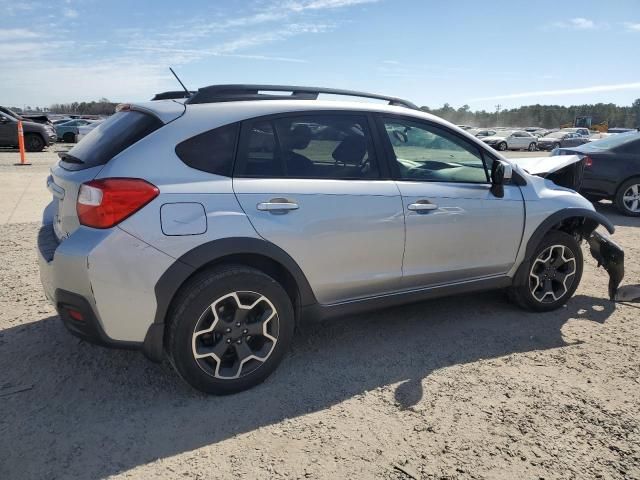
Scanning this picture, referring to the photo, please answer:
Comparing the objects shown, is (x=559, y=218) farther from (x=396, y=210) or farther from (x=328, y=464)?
(x=328, y=464)

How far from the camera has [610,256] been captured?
15.3 feet

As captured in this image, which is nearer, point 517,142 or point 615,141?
point 615,141

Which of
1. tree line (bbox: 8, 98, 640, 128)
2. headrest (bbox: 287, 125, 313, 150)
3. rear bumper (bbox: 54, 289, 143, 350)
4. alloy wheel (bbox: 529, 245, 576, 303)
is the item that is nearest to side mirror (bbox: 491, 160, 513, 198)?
alloy wheel (bbox: 529, 245, 576, 303)

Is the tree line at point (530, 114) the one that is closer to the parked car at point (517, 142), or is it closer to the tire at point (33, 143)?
the parked car at point (517, 142)

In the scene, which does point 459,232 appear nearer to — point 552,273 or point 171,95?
point 552,273

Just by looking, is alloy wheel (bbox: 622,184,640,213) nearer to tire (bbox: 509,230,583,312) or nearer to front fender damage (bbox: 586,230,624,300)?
front fender damage (bbox: 586,230,624,300)

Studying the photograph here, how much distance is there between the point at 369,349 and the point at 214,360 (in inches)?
47.4

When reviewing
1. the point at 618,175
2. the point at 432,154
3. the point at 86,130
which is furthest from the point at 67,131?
the point at 432,154

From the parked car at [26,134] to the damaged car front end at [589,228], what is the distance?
64.6 ft

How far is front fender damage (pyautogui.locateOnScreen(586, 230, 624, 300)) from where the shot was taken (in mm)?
4613

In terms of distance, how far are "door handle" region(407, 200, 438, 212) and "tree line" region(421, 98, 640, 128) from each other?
9263 centimetres

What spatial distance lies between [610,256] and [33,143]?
67.8 feet

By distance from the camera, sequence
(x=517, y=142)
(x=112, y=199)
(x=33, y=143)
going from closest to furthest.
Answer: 1. (x=112, y=199)
2. (x=33, y=143)
3. (x=517, y=142)

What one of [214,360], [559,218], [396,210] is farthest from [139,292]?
[559,218]
